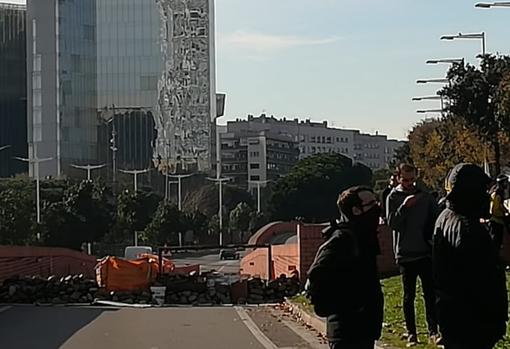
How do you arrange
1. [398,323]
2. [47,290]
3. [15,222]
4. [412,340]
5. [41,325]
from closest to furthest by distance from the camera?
[412,340] < [398,323] < [41,325] < [47,290] < [15,222]

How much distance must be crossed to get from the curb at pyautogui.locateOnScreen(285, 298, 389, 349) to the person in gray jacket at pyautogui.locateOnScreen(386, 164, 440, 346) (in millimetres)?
3601

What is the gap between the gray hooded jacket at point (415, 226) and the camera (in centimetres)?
1141

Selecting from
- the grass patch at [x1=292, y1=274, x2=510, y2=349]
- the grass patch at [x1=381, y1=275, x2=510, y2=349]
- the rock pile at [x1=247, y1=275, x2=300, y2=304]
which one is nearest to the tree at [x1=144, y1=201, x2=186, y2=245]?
the rock pile at [x1=247, y1=275, x2=300, y2=304]

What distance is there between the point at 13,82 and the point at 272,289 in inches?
4517

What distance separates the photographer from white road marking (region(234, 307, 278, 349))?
1516 cm

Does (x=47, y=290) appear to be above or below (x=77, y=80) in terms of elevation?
below

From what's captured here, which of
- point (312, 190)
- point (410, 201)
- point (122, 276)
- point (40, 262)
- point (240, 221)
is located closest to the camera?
point (410, 201)

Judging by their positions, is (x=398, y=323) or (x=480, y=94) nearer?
(x=398, y=323)

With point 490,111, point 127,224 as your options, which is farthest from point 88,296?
point 127,224

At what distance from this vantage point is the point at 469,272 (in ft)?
21.2

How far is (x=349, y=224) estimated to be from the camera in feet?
23.7

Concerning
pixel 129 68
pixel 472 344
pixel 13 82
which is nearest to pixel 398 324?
pixel 472 344

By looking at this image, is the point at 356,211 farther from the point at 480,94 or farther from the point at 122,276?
the point at 480,94

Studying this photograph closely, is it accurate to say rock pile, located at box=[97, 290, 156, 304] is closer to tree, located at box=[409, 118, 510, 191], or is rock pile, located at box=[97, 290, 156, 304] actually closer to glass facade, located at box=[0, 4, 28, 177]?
tree, located at box=[409, 118, 510, 191]
